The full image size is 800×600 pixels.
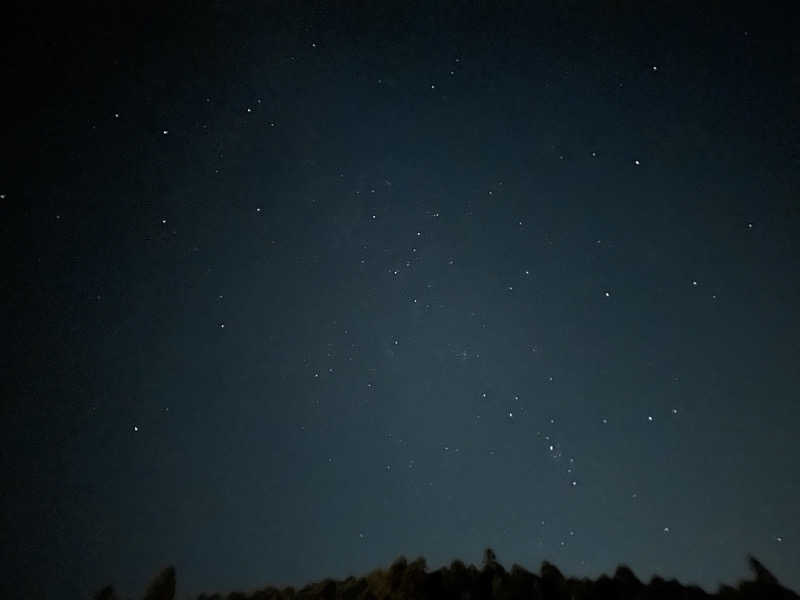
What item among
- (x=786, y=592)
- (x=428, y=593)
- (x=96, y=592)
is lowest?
(x=786, y=592)

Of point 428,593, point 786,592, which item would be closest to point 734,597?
point 786,592

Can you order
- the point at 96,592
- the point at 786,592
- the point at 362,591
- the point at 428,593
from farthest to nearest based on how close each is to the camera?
1. the point at 96,592
2. the point at 362,591
3. the point at 428,593
4. the point at 786,592

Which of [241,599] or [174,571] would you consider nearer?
[241,599]

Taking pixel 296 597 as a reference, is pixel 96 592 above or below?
above

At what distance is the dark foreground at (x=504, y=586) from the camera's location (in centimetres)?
1288

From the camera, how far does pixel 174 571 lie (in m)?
18.0

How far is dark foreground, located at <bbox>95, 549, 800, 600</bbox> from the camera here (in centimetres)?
1288

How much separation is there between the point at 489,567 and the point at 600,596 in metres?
3.25

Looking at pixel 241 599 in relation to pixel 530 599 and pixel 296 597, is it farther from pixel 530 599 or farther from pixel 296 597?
pixel 530 599

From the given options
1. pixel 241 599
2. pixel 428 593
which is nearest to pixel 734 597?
pixel 428 593

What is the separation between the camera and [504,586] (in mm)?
13430

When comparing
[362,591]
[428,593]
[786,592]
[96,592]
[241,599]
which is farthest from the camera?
[96,592]

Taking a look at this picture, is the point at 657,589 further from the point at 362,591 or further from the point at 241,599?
the point at 241,599

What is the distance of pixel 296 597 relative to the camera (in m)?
15.0
